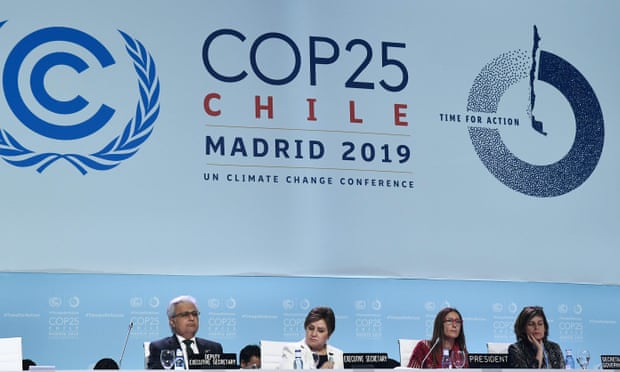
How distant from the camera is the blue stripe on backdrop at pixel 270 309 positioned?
6.62 metres

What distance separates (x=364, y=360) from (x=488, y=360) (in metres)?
0.75

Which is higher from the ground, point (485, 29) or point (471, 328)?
point (485, 29)

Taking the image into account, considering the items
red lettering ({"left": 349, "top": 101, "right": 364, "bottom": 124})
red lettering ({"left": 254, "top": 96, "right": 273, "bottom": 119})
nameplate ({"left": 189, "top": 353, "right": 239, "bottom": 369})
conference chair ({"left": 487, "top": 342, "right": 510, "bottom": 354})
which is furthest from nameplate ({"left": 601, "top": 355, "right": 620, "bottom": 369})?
red lettering ({"left": 254, "top": 96, "right": 273, "bottom": 119})

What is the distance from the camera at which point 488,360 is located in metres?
5.85

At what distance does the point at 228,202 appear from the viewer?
6.96m

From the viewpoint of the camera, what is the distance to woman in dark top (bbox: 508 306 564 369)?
696cm

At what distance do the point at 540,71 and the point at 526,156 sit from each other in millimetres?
670

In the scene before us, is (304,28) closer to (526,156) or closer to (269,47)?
(269,47)

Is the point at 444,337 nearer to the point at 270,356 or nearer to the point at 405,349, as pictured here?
the point at 405,349

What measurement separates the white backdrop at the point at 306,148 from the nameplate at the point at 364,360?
4.71 feet

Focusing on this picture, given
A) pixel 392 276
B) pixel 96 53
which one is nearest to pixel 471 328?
pixel 392 276

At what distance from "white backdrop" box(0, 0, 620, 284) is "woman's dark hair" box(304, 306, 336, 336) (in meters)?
0.29

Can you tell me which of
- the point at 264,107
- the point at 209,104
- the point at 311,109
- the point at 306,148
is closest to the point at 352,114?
the point at 311,109

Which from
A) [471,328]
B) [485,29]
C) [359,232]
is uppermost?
[485,29]
